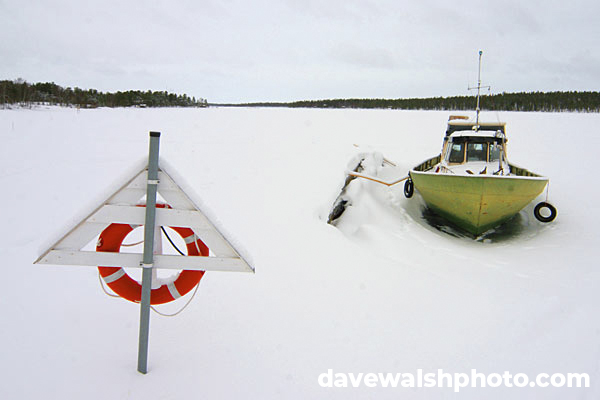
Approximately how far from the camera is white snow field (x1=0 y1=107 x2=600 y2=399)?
262 cm

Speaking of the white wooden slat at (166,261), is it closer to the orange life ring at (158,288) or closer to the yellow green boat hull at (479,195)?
the orange life ring at (158,288)

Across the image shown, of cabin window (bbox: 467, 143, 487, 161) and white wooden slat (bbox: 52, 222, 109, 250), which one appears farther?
cabin window (bbox: 467, 143, 487, 161)

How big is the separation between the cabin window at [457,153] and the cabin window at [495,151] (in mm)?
664

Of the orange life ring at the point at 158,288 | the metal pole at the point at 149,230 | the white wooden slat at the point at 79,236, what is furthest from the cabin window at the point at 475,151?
the white wooden slat at the point at 79,236

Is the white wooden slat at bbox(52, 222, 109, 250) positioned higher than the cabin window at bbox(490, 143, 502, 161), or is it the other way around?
the cabin window at bbox(490, 143, 502, 161)

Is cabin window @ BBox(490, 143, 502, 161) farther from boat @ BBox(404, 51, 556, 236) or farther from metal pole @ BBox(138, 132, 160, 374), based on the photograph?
metal pole @ BBox(138, 132, 160, 374)

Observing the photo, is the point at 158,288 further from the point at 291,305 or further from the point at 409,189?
the point at 409,189

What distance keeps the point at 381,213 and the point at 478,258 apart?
2455mm

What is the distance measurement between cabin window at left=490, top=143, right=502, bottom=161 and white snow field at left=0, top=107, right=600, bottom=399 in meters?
2.21

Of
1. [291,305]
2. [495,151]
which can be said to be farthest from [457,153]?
[291,305]

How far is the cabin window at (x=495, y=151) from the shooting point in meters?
9.29

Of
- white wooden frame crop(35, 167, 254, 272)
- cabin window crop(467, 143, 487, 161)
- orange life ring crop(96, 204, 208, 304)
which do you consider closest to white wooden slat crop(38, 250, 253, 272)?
white wooden frame crop(35, 167, 254, 272)

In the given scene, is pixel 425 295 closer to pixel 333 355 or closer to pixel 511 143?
pixel 333 355

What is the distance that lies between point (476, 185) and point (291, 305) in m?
5.33
